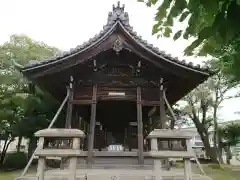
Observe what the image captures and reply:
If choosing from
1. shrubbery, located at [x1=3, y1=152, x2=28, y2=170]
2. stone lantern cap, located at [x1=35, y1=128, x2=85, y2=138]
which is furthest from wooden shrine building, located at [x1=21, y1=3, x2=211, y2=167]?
shrubbery, located at [x1=3, y1=152, x2=28, y2=170]

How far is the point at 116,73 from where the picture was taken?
842 centimetres

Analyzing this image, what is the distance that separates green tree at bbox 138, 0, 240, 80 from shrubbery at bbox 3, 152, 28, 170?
20359 mm

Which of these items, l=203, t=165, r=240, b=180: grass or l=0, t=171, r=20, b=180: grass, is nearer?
l=0, t=171, r=20, b=180: grass

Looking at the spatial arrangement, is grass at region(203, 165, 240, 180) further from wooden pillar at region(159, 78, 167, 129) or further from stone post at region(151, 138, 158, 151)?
stone post at region(151, 138, 158, 151)

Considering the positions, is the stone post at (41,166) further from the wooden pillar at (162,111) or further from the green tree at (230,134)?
the green tree at (230,134)

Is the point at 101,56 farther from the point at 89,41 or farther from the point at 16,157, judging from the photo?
the point at 16,157

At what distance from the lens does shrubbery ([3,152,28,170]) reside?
63.9 ft

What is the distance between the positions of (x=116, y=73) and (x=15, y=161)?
15.9 meters

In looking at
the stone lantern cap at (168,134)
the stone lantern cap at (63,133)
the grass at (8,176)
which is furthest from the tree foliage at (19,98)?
the stone lantern cap at (168,134)

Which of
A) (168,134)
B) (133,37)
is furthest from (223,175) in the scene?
(168,134)

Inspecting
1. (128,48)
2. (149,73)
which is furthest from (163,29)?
(149,73)

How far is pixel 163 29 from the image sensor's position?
2.90 metres

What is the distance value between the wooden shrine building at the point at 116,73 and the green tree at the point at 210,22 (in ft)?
16.8

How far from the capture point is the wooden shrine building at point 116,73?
25.0 feet
